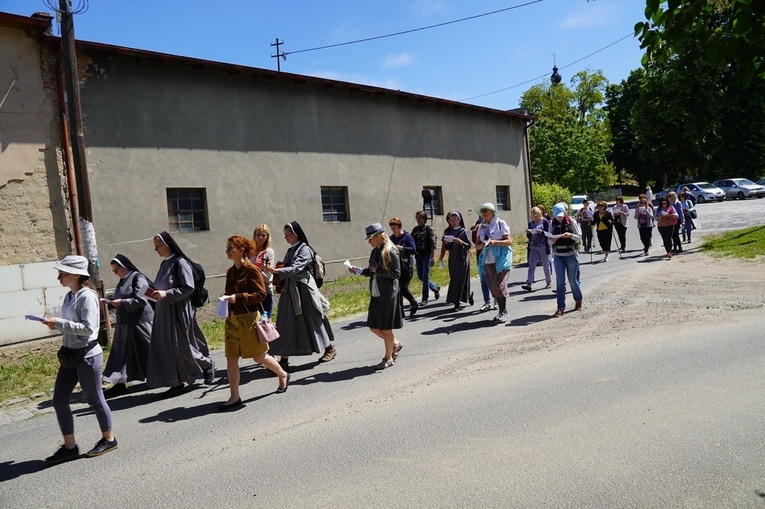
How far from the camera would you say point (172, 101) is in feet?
47.4

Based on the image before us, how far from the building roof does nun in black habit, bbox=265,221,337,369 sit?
297 inches

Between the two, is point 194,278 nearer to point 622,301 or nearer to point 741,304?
point 622,301

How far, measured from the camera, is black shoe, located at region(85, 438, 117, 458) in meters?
5.23

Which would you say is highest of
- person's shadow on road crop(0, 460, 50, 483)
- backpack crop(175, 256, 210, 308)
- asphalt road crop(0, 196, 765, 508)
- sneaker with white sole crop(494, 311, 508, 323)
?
backpack crop(175, 256, 210, 308)

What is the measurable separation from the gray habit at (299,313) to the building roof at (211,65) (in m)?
7.68

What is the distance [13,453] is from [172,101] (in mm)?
10549

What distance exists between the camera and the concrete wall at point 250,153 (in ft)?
44.2

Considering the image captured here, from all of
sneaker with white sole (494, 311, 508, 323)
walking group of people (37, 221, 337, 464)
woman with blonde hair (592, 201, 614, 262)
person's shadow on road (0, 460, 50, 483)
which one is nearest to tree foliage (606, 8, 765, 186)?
woman with blonde hair (592, 201, 614, 262)

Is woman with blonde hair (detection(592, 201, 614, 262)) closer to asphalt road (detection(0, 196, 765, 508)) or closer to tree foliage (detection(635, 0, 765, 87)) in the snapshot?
asphalt road (detection(0, 196, 765, 508))

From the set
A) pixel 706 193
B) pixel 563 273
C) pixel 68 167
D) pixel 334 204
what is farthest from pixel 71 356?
pixel 706 193

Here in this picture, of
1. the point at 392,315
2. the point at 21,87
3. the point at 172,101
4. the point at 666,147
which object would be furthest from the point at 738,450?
the point at 666,147

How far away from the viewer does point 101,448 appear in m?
5.28

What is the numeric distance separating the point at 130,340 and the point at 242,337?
6.12ft

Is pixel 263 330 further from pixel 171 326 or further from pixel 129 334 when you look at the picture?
pixel 129 334
